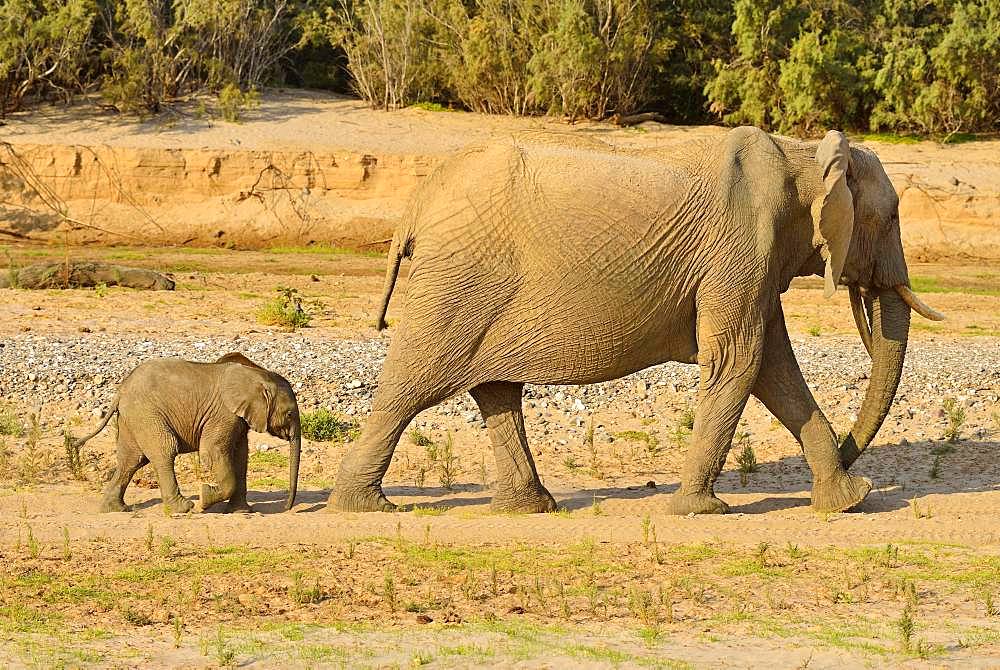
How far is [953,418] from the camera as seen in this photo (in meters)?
12.5

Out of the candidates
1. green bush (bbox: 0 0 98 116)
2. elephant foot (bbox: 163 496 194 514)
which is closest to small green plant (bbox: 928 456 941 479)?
elephant foot (bbox: 163 496 194 514)

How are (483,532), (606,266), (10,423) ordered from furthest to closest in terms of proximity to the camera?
(10,423)
(606,266)
(483,532)

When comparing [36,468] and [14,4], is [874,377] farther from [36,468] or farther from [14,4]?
[14,4]

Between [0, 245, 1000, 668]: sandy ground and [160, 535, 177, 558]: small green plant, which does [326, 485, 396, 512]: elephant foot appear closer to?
[0, 245, 1000, 668]: sandy ground

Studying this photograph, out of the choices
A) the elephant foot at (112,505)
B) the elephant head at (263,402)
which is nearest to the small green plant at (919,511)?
the elephant head at (263,402)

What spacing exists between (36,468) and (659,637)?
234 inches

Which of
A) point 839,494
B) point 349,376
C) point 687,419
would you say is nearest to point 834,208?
point 839,494

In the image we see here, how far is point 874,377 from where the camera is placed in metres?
10.3

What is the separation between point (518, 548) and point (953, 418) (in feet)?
17.7

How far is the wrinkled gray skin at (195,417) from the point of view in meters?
9.48

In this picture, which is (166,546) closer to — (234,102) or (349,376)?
(349,376)

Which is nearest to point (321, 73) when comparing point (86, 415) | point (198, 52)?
point (198, 52)

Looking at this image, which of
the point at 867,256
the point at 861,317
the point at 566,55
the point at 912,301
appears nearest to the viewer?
the point at 867,256

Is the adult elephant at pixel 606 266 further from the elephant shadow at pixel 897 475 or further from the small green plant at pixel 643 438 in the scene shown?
the small green plant at pixel 643 438
